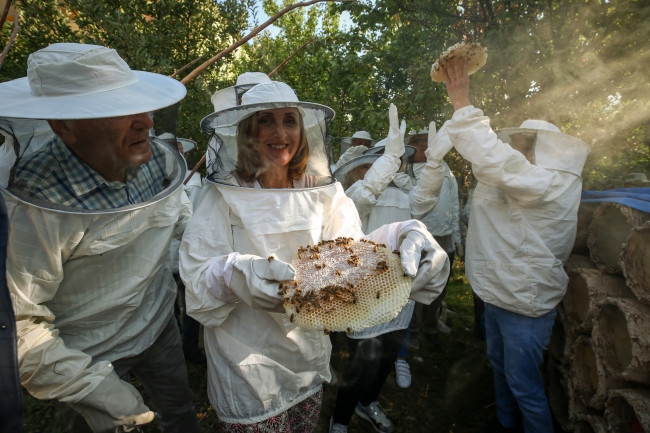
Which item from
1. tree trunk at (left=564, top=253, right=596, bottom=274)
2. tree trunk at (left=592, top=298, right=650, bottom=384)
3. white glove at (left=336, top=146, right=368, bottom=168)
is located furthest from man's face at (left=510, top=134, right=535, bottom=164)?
white glove at (left=336, top=146, right=368, bottom=168)

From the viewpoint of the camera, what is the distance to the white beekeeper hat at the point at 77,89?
1419mm

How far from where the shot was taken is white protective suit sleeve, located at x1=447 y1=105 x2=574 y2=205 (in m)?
2.26

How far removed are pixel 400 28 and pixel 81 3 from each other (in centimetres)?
318

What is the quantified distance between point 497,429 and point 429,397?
73 centimetres

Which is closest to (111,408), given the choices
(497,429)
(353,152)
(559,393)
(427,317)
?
(497,429)

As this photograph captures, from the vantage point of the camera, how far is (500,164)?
88.4 inches

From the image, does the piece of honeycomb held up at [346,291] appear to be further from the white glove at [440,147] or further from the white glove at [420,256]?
the white glove at [440,147]

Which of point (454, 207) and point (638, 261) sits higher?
point (638, 261)

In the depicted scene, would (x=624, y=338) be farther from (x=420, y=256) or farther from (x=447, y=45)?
(x=447, y=45)

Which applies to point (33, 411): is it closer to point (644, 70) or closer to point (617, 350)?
point (617, 350)

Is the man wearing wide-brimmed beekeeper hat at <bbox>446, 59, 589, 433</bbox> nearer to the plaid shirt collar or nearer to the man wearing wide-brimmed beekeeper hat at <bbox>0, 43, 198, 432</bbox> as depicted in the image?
the man wearing wide-brimmed beekeeper hat at <bbox>0, 43, 198, 432</bbox>

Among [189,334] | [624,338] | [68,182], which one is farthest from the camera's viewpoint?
[189,334]

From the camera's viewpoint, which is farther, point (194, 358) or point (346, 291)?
point (194, 358)

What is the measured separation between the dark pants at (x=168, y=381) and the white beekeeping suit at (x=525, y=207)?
2.21 meters
